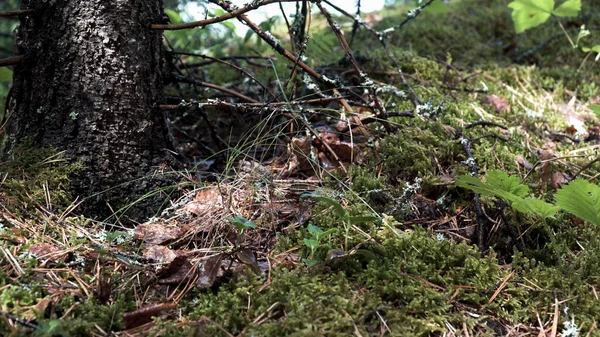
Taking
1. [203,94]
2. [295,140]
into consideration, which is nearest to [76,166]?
[295,140]

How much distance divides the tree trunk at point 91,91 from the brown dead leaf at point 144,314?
0.67 metres

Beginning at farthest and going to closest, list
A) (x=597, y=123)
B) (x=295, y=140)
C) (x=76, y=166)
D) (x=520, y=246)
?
(x=597, y=123), (x=295, y=140), (x=76, y=166), (x=520, y=246)

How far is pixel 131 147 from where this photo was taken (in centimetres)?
206

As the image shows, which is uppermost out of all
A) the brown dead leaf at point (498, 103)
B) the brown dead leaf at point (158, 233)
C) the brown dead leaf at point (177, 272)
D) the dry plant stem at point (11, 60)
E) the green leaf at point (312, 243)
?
the dry plant stem at point (11, 60)

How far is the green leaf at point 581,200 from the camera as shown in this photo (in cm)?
149

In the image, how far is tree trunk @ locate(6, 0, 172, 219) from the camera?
1.98 meters

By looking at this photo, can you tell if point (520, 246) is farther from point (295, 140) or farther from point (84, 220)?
point (84, 220)

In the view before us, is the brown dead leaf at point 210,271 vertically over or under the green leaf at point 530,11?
under

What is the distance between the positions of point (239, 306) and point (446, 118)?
1.79 meters

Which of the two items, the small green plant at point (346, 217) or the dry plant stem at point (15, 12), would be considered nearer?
the small green plant at point (346, 217)

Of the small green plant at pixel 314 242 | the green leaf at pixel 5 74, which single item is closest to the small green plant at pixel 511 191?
the small green plant at pixel 314 242

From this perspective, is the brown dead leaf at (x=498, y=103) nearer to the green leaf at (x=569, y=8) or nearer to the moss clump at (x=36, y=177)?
the green leaf at (x=569, y=8)

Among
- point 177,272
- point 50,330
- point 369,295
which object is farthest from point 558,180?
point 50,330

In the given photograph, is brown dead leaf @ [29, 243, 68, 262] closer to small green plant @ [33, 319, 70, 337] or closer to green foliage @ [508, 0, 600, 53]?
small green plant @ [33, 319, 70, 337]
